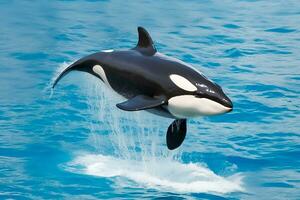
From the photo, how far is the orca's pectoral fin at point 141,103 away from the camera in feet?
25.2

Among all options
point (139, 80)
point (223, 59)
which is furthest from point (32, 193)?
point (223, 59)

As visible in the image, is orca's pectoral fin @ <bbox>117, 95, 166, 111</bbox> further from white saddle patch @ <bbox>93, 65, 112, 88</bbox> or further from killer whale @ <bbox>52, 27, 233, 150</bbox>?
white saddle patch @ <bbox>93, 65, 112, 88</bbox>

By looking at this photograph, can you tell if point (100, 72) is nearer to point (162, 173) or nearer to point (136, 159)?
point (162, 173)

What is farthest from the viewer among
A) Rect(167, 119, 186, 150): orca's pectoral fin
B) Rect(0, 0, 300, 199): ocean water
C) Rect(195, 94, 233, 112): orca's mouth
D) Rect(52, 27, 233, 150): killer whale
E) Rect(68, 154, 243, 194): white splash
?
Rect(0, 0, 300, 199): ocean water

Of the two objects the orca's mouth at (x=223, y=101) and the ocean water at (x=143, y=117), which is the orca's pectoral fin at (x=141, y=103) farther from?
the ocean water at (x=143, y=117)

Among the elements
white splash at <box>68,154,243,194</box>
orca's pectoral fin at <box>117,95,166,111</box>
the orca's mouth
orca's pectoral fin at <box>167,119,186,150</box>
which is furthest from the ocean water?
the orca's mouth

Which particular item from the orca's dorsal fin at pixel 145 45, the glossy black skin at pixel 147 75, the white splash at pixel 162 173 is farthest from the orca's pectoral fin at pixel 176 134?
the white splash at pixel 162 173

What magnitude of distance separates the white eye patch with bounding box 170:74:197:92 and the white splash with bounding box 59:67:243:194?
115 centimetres

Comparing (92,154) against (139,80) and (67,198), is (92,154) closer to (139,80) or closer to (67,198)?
(67,198)

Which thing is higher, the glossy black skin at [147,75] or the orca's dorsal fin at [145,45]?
the orca's dorsal fin at [145,45]

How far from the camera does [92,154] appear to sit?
11.0 m

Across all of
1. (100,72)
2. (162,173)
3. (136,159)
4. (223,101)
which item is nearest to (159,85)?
(223,101)

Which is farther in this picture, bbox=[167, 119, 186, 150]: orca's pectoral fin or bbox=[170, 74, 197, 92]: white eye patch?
bbox=[167, 119, 186, 150]: orca's pectoral fin

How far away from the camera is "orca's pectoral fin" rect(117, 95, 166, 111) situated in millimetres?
7684
